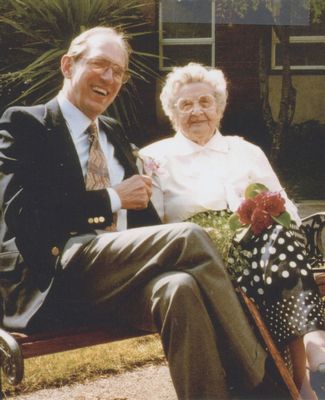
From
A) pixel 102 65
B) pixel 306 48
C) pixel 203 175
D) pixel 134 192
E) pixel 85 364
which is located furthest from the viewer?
pixel 306 48

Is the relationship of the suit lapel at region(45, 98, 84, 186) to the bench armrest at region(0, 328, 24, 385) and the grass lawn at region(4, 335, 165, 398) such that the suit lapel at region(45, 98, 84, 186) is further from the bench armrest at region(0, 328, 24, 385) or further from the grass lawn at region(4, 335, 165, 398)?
the grass lawn at region(4, 335, 165, 398)

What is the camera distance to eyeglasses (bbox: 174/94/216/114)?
3977mm

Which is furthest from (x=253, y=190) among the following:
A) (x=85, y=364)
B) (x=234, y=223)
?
(x=85, y=364)

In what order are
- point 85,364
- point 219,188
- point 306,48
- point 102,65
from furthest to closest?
1. point 306,48
2. point 85,364
3. point 219,188
4. point 102,65

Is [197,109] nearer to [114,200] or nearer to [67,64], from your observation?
[67,64]

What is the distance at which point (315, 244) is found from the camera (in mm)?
4168

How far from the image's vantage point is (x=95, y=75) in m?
3.39

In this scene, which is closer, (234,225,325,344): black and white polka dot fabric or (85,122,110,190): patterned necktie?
(234,225,325,344): black and white polka dot fabric

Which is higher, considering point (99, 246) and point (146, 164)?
point (146, 164)

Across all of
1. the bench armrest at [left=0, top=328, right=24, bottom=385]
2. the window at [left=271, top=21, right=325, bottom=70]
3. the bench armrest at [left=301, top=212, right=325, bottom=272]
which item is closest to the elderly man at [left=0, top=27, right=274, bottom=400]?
the bench armrest at [left=0, top=328, right=24, bottom=385]

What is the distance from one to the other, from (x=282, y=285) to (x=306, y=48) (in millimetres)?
11367

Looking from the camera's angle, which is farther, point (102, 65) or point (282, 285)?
point (102, 65)

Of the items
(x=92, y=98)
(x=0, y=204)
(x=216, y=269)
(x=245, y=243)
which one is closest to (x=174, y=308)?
(x=216, y=269)

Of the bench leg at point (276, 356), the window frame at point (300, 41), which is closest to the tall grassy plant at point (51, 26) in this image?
the window frame at point (300, 41)
